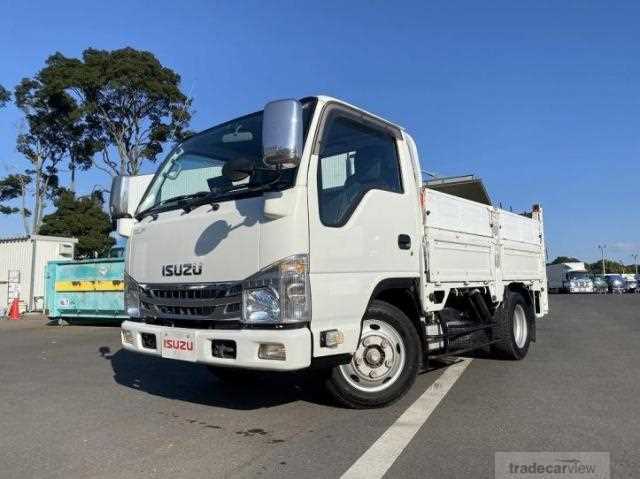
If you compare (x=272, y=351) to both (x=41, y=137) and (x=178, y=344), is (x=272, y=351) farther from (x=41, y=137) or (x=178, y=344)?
(x=41, y=137)

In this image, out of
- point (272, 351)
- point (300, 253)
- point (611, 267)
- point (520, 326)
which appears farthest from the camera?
point (611, 267)

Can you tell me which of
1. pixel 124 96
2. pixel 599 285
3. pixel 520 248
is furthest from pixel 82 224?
pixel 599 285

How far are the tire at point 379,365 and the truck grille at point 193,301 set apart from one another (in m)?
1.07

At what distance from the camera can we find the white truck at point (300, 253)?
4.09m

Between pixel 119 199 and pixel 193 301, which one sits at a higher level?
pixel 119 199

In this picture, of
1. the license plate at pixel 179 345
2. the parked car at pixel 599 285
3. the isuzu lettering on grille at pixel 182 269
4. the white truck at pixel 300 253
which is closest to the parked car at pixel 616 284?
the parked car at pixel 599 285

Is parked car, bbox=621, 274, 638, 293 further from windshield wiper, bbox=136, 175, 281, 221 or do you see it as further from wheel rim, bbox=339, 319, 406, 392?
windshield wiper, bbox=136, 175, 281, 221

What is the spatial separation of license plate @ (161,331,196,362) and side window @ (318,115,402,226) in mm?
1411

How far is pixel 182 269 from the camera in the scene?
4629mm

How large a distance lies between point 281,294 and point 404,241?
5.10 feet

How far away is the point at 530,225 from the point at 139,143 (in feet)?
87.0

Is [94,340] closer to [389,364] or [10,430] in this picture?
[10,430]

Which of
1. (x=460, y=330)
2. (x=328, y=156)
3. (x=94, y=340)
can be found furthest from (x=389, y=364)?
(x=94, y=340)

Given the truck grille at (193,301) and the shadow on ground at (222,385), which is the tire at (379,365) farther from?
the truck grille at (193,301)
